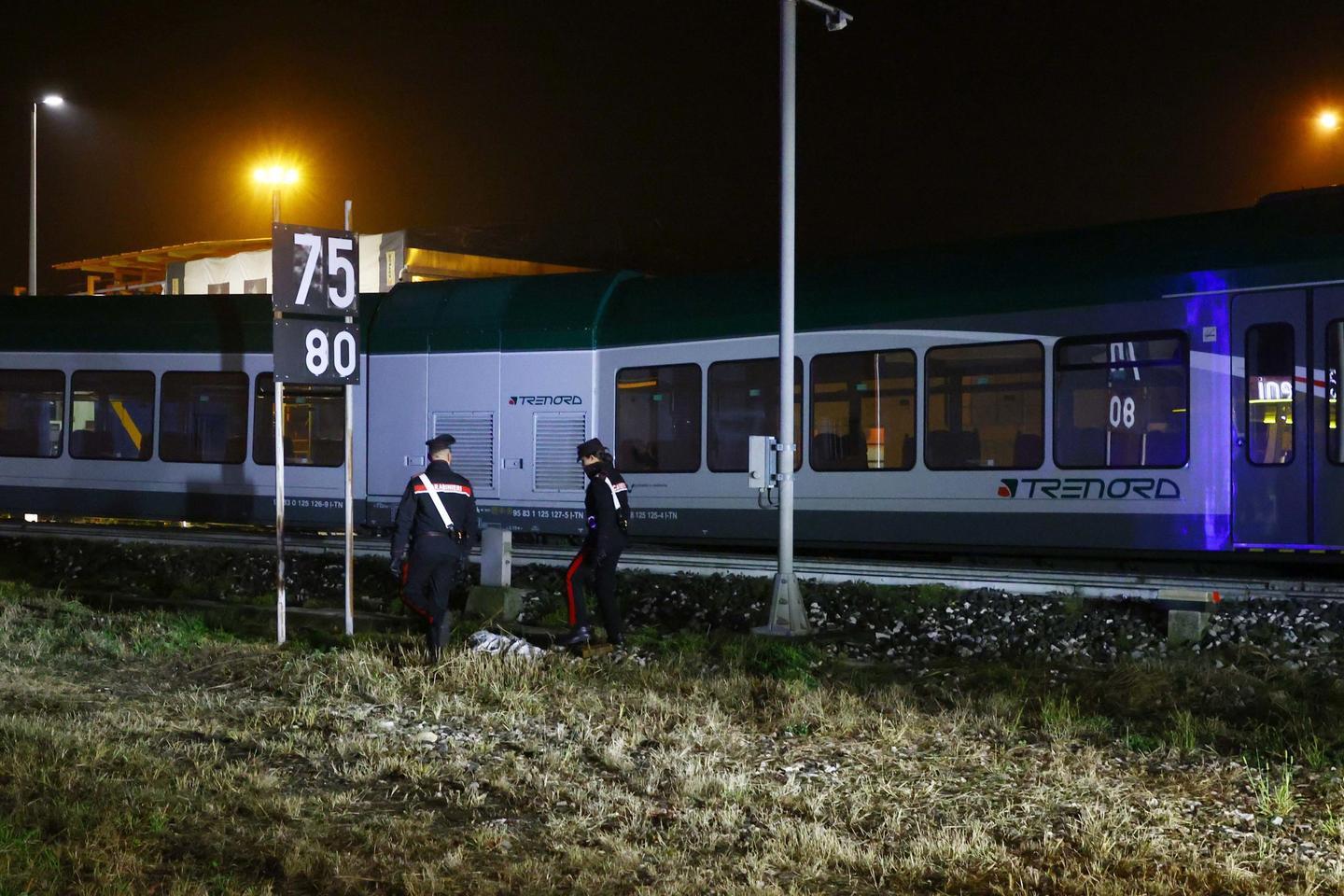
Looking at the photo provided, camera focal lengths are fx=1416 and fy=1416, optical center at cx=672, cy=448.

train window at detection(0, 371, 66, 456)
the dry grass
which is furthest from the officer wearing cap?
train window at detection(0, 371, 66, 456)

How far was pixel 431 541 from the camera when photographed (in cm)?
1020

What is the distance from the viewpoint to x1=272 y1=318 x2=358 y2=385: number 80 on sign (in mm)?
10914

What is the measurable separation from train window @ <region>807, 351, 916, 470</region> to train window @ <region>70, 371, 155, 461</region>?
32.4 feet

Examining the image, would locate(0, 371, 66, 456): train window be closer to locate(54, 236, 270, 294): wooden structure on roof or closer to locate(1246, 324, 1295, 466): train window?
locate(1246, 324, 1295, 466): train window

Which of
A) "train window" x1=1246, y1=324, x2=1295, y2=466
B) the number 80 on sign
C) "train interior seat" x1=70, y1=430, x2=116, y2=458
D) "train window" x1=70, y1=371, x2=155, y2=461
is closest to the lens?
the number 80 on sign

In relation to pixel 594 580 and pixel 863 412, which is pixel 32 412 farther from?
pixel 594 580

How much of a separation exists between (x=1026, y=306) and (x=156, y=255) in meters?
34.6

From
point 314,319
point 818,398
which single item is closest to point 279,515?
point 314,319

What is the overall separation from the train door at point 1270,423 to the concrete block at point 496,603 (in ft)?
21.8

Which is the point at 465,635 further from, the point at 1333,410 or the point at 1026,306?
the point at 1333,410

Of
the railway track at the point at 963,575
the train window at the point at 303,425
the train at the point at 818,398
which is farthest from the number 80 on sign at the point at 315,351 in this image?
the train window at the point at 303,425

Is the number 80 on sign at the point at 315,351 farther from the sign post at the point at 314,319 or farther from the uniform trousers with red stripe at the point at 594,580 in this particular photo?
the uniform trousers with red stripe at the point at 594,580

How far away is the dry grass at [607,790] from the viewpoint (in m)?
5.51

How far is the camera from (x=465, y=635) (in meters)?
11.7
